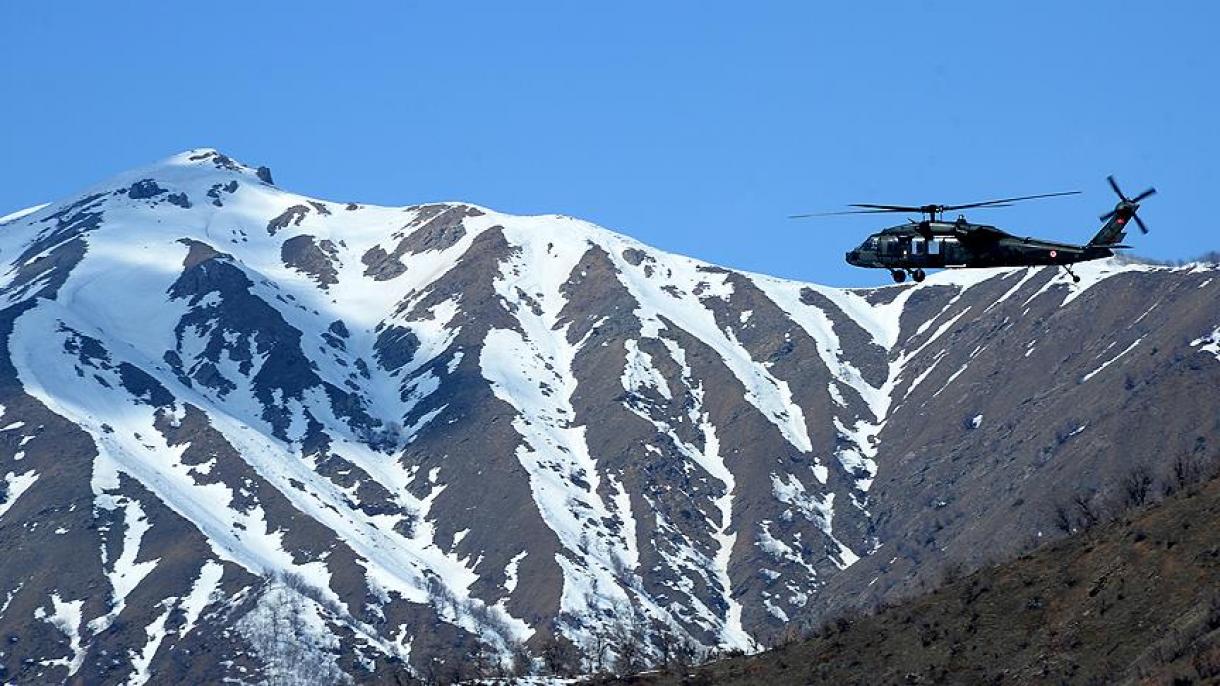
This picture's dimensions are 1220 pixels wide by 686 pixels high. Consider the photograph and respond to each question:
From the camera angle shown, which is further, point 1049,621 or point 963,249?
point 1049,621

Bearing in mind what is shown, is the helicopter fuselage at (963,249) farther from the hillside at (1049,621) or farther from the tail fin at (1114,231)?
the hillside at (1049,621)

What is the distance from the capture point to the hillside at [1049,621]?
110812 mm

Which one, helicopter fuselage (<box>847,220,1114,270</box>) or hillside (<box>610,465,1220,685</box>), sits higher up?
helicopter fuselage (<box>847,220,1114,270</box>)

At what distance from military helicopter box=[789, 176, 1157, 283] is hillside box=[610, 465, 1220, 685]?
1851 centimetres

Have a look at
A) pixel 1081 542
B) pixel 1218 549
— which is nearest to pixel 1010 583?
pixel 1081 542

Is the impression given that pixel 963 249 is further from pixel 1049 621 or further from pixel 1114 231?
pixel 1049 621

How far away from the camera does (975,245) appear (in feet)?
333

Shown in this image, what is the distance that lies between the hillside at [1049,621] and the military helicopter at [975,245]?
60.7 ft

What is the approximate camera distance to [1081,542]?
12600cm

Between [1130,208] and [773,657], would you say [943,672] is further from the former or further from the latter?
[1130,208]

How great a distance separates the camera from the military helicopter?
100 m

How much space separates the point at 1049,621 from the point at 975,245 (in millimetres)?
26725

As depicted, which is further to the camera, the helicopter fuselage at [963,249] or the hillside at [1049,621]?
the hillside at [1049,621]

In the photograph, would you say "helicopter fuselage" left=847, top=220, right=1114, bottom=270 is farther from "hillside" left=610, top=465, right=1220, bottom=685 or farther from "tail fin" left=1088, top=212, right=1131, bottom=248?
"hillside" left=610, top=465, right=1220, bottom=685
